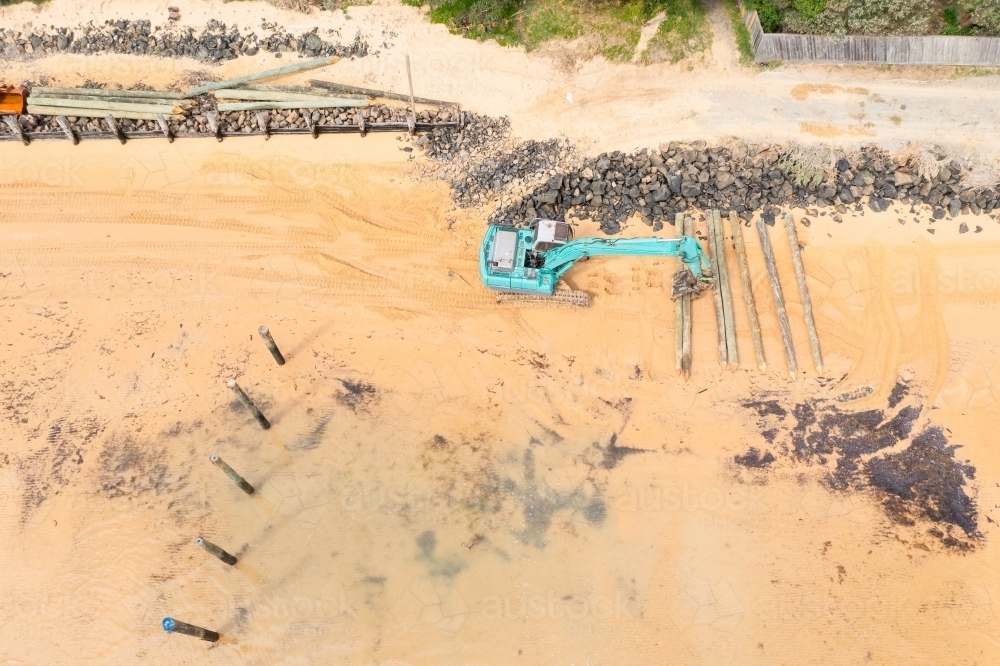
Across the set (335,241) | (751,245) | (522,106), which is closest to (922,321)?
(751,245)

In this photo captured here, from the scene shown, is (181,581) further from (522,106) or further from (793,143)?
(793,143)

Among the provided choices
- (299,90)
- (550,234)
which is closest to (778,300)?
(550,234)

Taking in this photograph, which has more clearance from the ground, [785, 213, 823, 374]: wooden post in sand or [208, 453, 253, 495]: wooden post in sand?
[785, 213, 823, 374]: wooden post in sand

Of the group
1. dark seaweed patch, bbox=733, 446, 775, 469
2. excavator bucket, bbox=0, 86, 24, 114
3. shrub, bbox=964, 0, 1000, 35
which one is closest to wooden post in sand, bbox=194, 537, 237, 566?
dark seaweed patch, bbox=733, 446, 775, 469

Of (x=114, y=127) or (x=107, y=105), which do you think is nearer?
(x=114, y=127)

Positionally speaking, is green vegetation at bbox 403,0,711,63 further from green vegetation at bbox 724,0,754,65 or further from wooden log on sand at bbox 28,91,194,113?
wooden log on sand at bbox 28,91,194,113

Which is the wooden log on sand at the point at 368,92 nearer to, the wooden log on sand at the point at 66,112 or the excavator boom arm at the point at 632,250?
the wooden log on sand at the point at 66,112

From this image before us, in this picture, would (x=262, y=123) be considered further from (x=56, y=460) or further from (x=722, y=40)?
(x=722, y=40)
